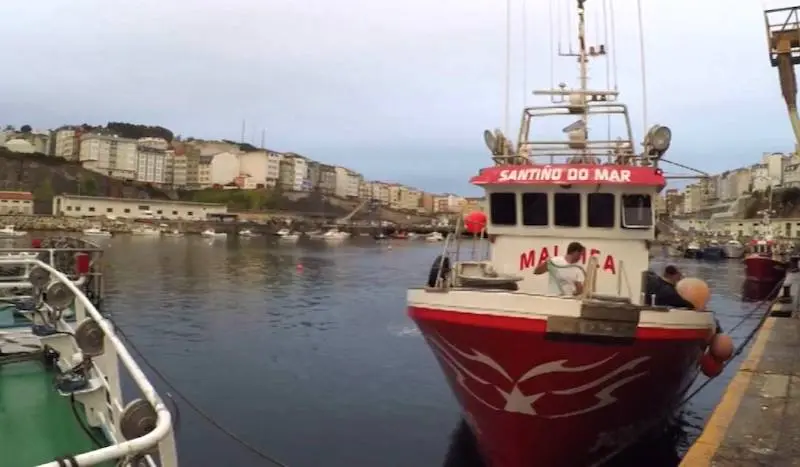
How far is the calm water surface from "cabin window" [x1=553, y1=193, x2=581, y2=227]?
4.82 meters

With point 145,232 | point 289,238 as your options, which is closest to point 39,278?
point 289,238

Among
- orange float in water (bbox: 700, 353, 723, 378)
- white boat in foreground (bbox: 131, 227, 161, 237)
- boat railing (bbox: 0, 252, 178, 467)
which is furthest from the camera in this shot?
white boat in foreground (bbox: 131, 227, 161, 237)

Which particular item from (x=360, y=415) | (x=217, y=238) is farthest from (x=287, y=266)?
(x=217, y=238)

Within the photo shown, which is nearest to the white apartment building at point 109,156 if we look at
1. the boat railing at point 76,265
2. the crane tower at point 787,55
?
the boat railing at point 76,265

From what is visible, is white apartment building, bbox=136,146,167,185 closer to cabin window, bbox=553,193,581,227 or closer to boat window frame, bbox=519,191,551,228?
boat window frame, bbox=519,191,551,228

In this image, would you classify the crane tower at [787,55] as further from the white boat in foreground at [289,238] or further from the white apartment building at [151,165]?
the white apartment building at [151,165]

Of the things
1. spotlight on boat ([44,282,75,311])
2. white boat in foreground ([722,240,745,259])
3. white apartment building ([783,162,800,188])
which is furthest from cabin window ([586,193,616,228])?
white apartment building ([783,162,800,188])

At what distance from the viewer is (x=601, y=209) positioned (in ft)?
37.0

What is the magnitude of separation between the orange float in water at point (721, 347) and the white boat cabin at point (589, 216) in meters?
1.68

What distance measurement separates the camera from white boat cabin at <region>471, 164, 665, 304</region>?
36.2 feet

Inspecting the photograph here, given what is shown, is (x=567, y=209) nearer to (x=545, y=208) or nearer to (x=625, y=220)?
(x=545, y=208)

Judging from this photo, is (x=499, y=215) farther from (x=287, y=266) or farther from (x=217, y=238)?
(x=217, y=238)

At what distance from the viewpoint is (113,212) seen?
146000mm

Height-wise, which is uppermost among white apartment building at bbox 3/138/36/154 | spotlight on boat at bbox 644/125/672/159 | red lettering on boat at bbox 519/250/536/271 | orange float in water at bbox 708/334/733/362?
white apartment building at bbox 3/138/36/154
